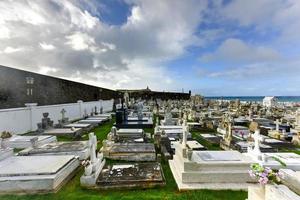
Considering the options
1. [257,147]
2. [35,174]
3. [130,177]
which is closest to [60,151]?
[35,174]

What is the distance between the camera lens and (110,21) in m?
15.6

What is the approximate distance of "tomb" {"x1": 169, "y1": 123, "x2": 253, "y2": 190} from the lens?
6152mm

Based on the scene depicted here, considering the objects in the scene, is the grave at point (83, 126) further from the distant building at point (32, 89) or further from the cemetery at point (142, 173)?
the cemetery at point (142, 173)

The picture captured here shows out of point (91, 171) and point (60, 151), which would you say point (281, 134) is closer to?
point (91, 171)

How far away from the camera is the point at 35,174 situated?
5.96 meters

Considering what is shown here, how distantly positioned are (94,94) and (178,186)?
31.8 metres

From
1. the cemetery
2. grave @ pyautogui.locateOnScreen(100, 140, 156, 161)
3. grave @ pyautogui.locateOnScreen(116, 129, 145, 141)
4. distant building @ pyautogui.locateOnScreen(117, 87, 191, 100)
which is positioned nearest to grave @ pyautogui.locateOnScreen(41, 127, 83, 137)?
grave @ pyautogui.locateOnScreen(116, 129, 145, 141)

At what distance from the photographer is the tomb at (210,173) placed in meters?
6.15

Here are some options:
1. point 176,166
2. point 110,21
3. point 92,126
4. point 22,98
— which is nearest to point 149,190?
point 176,166

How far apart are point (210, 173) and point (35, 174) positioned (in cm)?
484

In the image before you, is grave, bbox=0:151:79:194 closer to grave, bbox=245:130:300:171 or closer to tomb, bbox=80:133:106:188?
tomb, bbox=80:133:106:188

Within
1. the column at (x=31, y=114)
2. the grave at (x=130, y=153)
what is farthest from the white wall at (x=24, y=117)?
the grave at (x=130, y=153)

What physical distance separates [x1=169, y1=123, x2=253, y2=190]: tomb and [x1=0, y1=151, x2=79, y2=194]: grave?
3298 millimetres

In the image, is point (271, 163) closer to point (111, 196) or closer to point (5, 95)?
point (111, 196)
